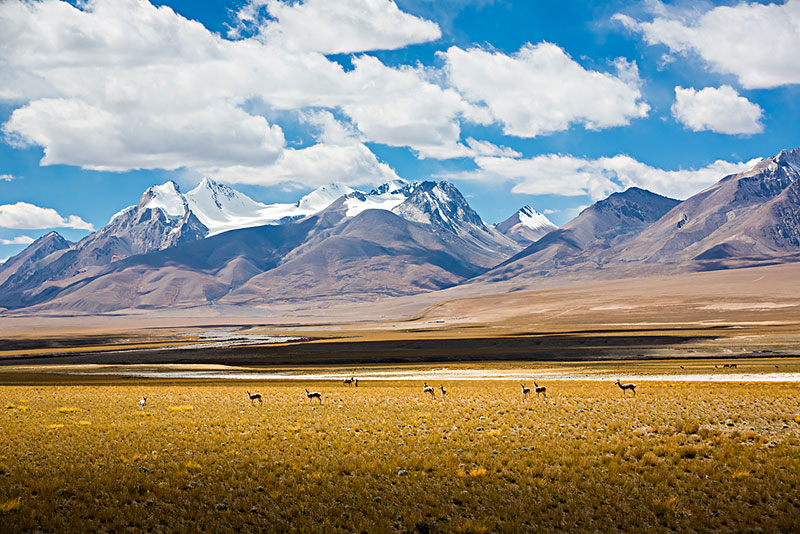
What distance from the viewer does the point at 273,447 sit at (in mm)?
20516

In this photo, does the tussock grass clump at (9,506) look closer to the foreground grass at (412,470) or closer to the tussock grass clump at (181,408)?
the foreground grass at (412,470)

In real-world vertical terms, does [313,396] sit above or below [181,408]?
below

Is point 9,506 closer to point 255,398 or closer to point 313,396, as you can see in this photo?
point 255,398

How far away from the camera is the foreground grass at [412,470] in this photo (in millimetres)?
13797

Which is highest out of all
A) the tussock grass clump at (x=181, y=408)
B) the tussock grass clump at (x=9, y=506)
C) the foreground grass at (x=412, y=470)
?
the tussock grass clump at (x=9, y=506)

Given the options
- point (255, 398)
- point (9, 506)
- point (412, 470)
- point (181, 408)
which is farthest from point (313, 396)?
point (9, 506)

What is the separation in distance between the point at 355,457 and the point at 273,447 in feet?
10.7

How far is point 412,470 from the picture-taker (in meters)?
17.5

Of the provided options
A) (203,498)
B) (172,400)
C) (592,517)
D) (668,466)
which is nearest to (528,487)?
(592,517)

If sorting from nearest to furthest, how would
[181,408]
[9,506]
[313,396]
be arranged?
1. [9,506]
2. [181,408]
3. [313,396]

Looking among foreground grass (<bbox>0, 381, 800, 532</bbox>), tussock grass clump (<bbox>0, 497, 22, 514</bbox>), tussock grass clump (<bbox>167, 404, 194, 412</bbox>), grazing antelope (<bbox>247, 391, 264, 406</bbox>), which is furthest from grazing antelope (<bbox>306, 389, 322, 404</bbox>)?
tussock grass clump (<bbox>0, 497, 22, 514</bbox>)

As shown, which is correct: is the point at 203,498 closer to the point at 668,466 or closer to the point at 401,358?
the point at 668,466

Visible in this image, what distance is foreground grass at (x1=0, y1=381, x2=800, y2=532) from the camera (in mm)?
13797

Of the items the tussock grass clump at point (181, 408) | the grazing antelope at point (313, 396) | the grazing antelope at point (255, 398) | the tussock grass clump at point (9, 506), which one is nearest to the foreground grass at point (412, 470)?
the tussock grass clump at point (9, 506)
